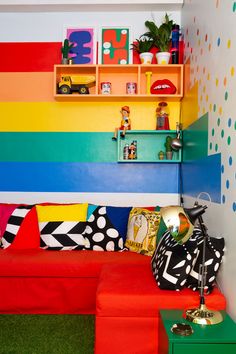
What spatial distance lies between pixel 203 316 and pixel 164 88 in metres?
2.22

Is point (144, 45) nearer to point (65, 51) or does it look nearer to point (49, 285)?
point (65, 51)

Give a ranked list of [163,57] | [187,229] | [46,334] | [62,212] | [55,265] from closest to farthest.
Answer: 1. [187,229]
2. [46,334]
3. [55,265]
4. [62,212]
5. [163,57]

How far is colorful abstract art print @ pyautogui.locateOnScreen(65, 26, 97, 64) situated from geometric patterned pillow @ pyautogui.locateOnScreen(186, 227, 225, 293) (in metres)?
2.27

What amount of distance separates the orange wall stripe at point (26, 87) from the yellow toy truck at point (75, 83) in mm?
229

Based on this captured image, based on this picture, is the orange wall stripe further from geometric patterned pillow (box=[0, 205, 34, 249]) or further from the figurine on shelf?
geometric patterned pillow (box=[0, 205, 34, 249])

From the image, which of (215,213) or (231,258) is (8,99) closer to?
(215,213)

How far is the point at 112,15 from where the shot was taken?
3508 millimetres

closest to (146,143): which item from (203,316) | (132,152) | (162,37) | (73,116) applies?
(132,152)

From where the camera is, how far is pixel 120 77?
352cm

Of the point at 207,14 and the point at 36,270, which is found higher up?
the point at 207,14

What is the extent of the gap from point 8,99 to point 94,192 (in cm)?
124

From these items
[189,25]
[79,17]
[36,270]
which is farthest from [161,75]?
[36,270]

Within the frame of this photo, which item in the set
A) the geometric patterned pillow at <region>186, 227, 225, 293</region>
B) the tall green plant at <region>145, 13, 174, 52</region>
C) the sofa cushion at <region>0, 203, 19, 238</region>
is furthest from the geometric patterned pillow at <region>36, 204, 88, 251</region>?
the tall green plant at <region>145, 13, 174, 52</region>

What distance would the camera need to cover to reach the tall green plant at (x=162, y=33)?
3.33 m
